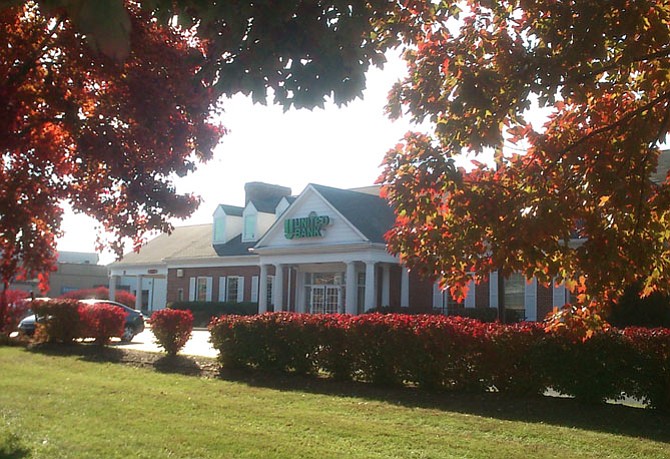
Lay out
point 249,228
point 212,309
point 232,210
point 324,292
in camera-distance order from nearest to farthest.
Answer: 1. point 324,292
2. point 212,309
3. point 249,228
4. point 232,210

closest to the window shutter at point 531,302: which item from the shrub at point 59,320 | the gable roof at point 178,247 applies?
the shrub at point 59,320

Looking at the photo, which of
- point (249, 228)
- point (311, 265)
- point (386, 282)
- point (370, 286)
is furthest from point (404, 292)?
point (249, 228)

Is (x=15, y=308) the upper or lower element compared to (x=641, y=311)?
lower

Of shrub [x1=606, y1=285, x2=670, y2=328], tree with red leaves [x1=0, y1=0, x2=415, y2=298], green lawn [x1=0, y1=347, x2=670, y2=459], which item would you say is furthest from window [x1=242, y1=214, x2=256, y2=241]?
tree with red leaves [x1=0, y1=0, x2=415, y2=298]

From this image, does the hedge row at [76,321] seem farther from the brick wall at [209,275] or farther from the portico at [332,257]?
the brick wall at [209,275]

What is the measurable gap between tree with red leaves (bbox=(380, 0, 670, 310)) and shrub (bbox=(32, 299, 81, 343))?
1710 centimetres

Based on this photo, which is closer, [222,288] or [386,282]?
A: [386,282]

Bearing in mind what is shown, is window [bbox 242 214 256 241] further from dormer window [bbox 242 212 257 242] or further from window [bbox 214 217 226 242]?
window [bbox 214 217 226 242]

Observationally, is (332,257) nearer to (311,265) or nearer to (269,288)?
(311,265)

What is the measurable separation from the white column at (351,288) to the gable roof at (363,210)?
1690 millimetres

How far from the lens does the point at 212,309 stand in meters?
40.1

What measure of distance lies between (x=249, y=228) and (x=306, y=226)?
8.59m

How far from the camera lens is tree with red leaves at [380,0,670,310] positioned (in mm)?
5891

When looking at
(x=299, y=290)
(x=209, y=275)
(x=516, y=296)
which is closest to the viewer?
(x=516, y=296)
